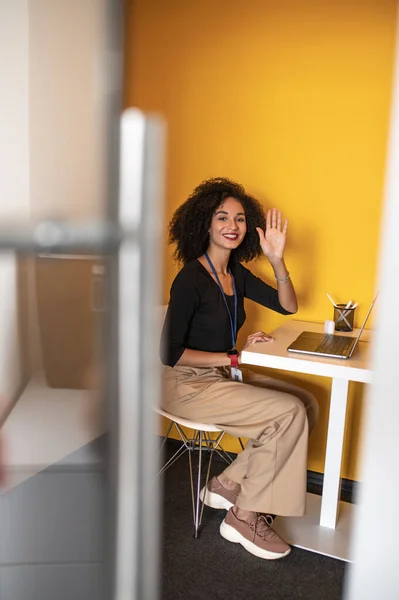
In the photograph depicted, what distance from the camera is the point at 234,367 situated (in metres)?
2.20

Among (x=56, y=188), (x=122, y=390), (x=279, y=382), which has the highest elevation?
(x=56, y=188)

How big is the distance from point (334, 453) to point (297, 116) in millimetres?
1392

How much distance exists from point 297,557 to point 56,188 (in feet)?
6.31

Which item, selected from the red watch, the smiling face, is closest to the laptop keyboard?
the red watch

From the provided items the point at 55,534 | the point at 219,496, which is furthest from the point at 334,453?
the point at 55,534

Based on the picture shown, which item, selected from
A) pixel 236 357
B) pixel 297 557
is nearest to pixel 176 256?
pixel 236 357

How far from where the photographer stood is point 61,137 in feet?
1.43

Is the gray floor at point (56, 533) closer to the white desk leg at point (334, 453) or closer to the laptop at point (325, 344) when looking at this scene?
the laptop at point (325, 344)

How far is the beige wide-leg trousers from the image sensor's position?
6.44 ft

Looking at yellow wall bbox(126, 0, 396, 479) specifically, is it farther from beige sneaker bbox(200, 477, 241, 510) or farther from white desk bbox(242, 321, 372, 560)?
beige sneaker bbox(200, 477, 241, 510)

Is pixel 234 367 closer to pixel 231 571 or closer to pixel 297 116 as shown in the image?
pixel 231 571

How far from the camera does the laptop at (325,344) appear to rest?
1958 millimetres

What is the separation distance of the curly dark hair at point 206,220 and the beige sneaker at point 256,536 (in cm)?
106

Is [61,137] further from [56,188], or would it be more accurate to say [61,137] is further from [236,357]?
[236,357]
